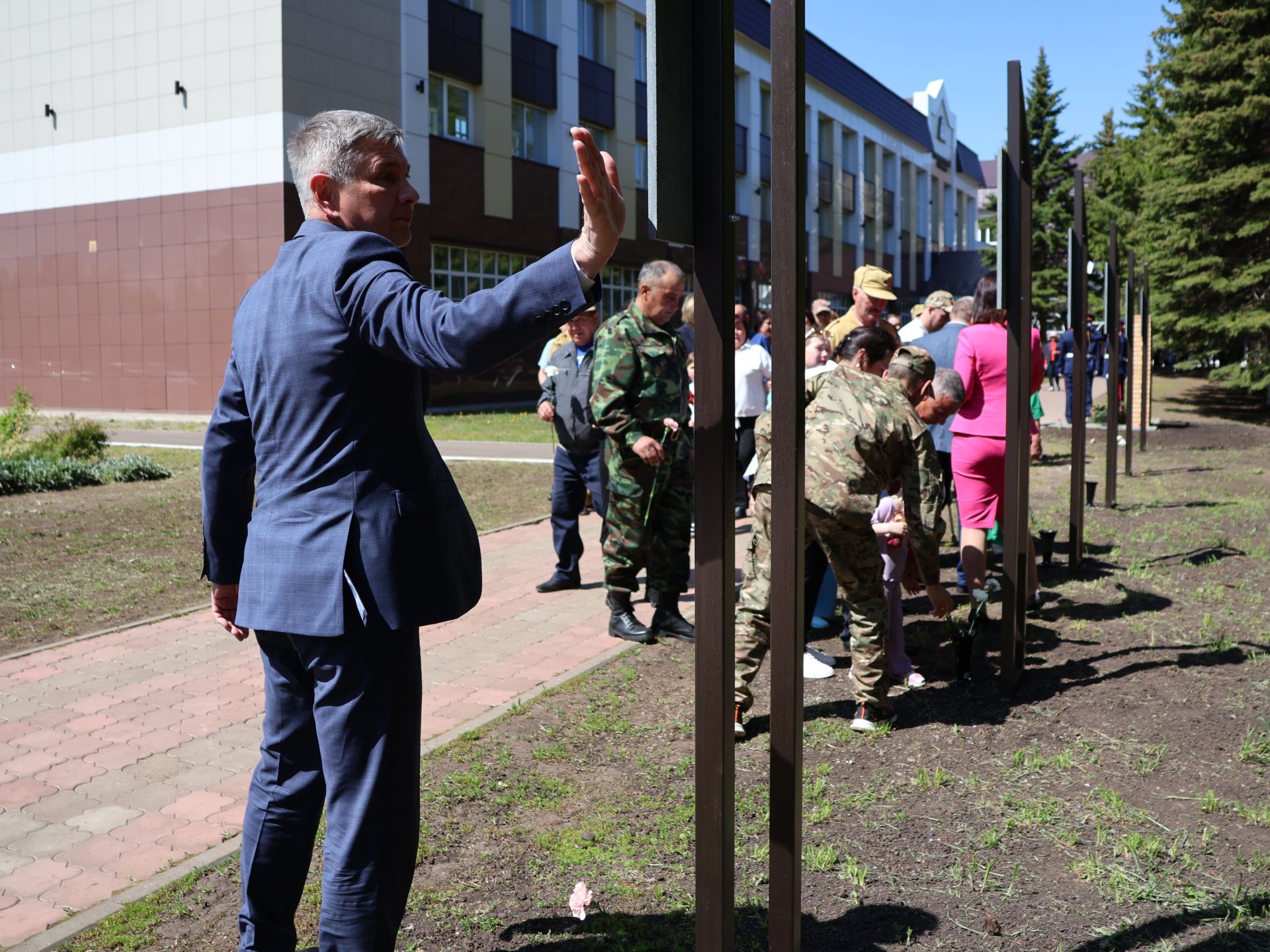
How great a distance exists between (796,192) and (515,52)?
27.9 metres

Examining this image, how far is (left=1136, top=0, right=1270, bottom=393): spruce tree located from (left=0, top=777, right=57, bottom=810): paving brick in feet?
80.2

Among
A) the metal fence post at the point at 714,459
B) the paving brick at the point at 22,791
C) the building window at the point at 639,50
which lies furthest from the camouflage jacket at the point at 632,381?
the building window at the point at 639,50

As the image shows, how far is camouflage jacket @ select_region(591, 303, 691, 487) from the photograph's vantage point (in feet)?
20.9

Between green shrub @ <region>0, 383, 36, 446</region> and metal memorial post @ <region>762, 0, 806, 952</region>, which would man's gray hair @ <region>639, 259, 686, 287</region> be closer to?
metal memorial post @ <region>762, 0, 806, 952</region>

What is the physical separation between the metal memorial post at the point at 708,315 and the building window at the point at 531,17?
93.5ft

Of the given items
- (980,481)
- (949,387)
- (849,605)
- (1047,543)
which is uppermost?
(949,387)

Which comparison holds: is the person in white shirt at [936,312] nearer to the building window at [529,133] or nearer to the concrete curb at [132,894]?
the concrete curb at [132,894]

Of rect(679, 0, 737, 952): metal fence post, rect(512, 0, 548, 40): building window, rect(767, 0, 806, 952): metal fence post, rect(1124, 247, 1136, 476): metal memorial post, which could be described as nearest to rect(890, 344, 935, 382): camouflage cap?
rect(767, 0, 806, 952): metal fence post

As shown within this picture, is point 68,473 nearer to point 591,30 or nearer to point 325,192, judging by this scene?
point 325,192

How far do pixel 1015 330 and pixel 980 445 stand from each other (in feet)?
4.98

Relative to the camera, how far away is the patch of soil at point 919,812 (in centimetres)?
336

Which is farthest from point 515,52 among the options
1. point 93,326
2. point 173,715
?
point 173,715

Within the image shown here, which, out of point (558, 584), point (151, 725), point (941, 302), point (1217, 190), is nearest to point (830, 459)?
point (151, 725)

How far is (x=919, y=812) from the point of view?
4.15 m
